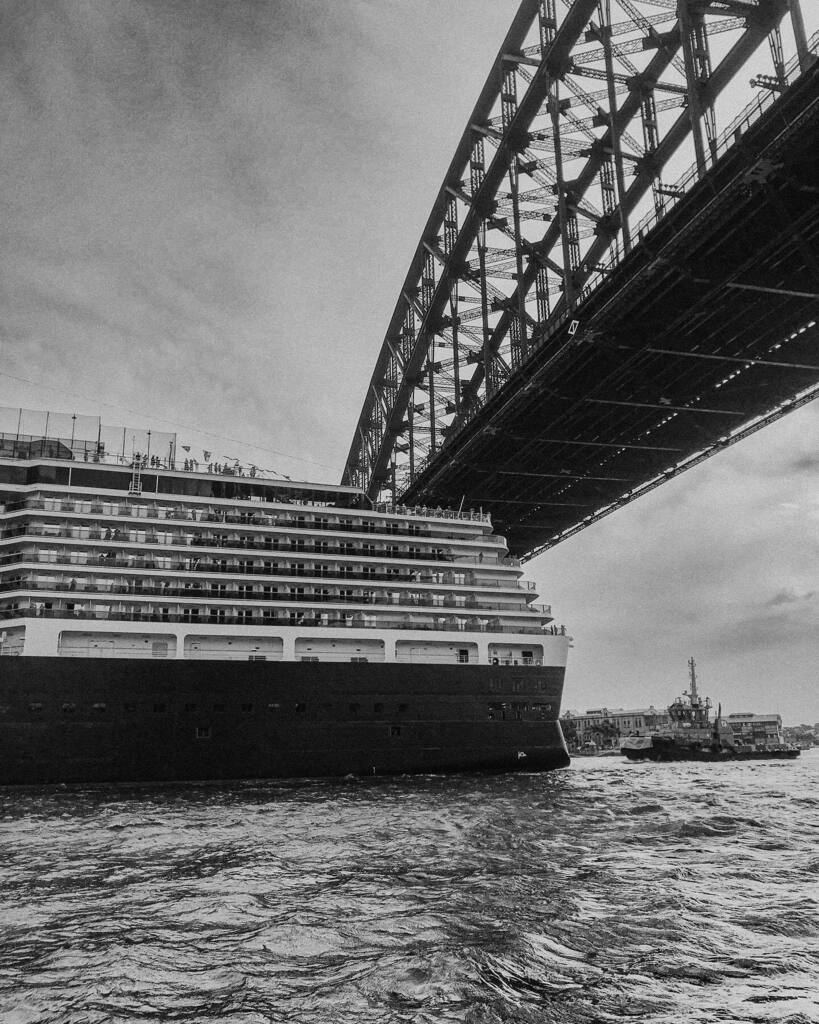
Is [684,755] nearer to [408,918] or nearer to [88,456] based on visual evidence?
[88,456]

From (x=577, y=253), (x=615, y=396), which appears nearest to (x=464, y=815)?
(x=615, y=396)

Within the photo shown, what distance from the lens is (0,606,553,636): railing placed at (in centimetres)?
2831

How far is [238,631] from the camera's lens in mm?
29656

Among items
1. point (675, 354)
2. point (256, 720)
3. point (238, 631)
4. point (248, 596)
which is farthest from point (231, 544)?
point (675, 354)

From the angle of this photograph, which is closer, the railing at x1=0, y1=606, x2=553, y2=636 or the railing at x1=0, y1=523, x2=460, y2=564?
the railing at x1=0, y1=606, x2=553, y2=636

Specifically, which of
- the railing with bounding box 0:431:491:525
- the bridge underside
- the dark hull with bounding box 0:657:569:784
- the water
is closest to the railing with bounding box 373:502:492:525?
the railing with bounding box 0:431:491:525

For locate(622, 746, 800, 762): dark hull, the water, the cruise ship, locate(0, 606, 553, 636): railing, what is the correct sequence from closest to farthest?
the water → the cruise ship → locate(0, 606, 553, 636): railing → locate(622, 746, 800, 762): dark hull

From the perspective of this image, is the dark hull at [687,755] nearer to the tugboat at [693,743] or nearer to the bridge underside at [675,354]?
the tugboat at [693,743]

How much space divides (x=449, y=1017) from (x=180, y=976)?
274 centimetres

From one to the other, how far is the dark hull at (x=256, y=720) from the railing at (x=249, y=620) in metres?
2.42

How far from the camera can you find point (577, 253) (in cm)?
4053

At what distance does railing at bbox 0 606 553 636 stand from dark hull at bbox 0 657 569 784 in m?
2.42

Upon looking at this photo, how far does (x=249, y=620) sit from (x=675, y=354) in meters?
20.7

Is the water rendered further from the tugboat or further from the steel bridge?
the tugboat
